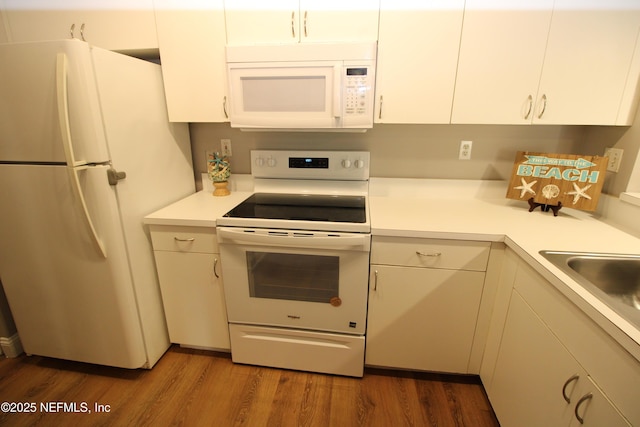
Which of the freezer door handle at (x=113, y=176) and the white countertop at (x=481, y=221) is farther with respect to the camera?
the freezer door handle at (x=113, y=176)

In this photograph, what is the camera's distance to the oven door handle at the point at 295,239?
1304 mm

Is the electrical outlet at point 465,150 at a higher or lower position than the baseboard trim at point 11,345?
higher

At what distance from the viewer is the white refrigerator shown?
118 cm

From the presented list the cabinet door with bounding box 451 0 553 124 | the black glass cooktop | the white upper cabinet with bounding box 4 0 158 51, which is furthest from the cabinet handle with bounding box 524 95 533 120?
the white upper cabinet with bounding box 4 0 158 51

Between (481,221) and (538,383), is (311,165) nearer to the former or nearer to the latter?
(481,221)

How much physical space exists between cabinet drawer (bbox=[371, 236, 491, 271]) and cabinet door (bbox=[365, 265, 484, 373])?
34 mm

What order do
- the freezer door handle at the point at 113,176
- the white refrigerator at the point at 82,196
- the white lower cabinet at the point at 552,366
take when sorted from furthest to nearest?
the freezer door handle at the point at 113,176, the white refrigerator at the point at 82,196, the white lower cabinet at the point at 552,366

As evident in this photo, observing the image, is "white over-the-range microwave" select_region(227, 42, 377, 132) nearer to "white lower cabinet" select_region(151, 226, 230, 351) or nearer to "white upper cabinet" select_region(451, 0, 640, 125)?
"white upper cabinet" select_region(451, 0, 640, 125)

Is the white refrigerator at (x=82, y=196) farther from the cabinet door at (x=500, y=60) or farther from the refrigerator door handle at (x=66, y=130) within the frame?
the cabinet door at (x=500, y=60)

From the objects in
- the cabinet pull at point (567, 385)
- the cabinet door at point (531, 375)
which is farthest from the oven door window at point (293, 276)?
the cabinet pull at point (567, 385)

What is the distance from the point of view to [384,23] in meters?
1.35

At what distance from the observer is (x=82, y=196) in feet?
4.07

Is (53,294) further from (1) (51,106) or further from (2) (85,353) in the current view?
(1) (51,106)

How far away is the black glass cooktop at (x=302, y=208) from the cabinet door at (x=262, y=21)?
81 centimetres
